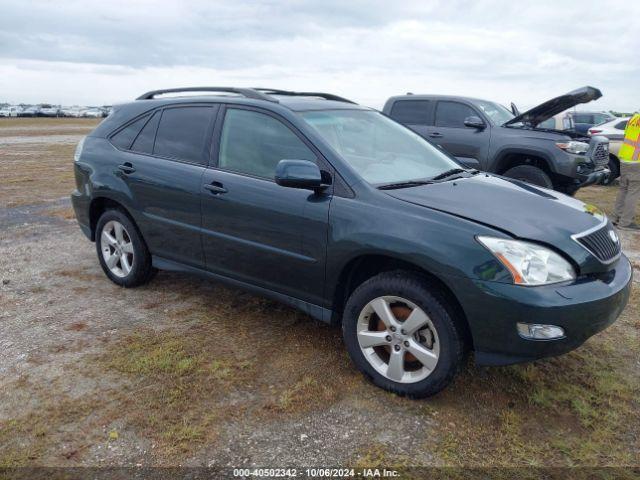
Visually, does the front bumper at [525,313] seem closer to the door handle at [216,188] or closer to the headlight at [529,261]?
the headlight at [529,261]

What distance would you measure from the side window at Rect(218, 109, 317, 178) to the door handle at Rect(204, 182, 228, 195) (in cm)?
14

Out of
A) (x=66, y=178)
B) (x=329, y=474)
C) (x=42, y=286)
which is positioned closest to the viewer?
(x=329, y=474)

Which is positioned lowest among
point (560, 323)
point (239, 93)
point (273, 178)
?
point (560, 323)

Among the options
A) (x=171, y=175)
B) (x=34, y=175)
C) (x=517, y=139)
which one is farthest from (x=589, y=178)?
(x=34, y=175)

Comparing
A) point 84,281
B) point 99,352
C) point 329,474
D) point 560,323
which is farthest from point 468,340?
point 84,281

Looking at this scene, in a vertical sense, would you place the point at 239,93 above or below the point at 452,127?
above

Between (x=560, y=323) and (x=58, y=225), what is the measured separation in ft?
21.4

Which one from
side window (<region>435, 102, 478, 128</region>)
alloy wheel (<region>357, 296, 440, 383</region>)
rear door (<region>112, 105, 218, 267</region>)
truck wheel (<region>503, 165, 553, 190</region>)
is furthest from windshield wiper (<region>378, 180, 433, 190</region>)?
side window (<region>435, 102, 478, 128</region>)

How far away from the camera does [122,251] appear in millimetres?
4688

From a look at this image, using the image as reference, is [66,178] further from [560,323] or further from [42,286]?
[560,323]

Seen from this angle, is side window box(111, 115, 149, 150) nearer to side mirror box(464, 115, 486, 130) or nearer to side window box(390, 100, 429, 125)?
side mirror box(464, 115, 486, 130)

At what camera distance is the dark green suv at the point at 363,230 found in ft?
9.01

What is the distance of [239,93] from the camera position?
4117mm

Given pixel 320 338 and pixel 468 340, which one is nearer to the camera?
pixel 468 340
